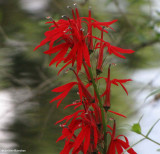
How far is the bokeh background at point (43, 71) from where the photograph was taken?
5.71 ft

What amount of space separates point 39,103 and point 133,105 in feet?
1.71

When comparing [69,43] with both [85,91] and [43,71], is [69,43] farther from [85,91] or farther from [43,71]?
[43,71]

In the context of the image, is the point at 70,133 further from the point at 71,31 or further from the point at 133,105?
the point at 133,105

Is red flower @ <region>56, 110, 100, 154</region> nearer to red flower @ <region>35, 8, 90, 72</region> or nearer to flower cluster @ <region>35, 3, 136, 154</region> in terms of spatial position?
flower cluster @ <region>35, 3, 136, 154</region>

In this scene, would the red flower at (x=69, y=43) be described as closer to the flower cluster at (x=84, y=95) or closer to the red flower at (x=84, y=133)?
the flower cluster at (x=84, y=95)

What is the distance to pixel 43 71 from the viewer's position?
2.00 meters

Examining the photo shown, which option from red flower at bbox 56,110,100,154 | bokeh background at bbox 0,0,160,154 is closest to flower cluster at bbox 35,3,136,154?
red flower at bbox 56,110,100,154

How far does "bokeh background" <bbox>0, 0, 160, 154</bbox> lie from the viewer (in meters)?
1.74

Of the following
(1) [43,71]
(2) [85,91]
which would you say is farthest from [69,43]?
(1) [43,71]

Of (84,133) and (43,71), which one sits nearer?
(84,133)

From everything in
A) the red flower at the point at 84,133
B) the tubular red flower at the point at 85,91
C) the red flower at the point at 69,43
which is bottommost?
the red flower at the point at 84,133

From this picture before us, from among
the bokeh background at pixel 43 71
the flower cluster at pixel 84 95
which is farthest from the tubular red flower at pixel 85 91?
the bokeh background at pixel 43 71

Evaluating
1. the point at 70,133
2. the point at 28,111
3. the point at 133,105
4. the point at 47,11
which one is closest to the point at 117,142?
the point at 70,133

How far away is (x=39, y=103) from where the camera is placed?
1.95 metres
